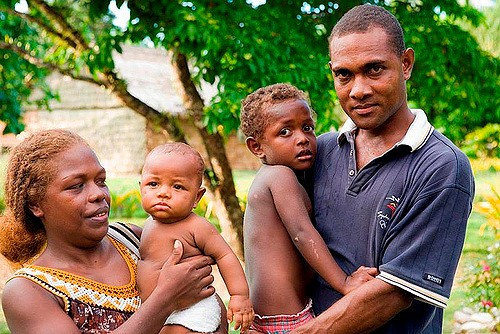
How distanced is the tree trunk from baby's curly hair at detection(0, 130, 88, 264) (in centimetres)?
565

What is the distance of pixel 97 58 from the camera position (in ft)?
23.9

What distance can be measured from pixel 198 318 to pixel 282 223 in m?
0.49

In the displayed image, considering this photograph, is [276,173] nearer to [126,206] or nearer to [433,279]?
[433,279]

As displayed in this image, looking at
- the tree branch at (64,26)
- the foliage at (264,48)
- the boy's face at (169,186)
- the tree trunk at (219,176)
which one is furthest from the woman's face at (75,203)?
the tree trunk at (219,176)

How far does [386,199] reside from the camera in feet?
8.18

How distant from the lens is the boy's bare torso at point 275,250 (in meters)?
2.70

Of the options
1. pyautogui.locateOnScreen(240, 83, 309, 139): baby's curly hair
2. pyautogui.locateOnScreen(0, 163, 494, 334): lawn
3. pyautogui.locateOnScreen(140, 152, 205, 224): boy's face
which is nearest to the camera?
pyautogui.locateOnScreen(140, 152, 205, 224): boy's face

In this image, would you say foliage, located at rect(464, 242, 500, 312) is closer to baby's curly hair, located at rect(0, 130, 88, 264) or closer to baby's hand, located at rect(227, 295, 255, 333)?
baby's hand, located at rect(227, 295, 255, 333)

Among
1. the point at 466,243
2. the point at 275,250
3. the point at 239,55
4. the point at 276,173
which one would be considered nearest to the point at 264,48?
the point at 239,55

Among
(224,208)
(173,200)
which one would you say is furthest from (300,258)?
(224,208)

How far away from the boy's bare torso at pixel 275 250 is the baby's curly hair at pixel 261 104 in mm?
204

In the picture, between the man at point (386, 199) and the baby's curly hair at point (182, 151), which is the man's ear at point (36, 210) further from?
the man at point (386, 199)

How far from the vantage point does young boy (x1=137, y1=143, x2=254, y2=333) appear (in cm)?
260

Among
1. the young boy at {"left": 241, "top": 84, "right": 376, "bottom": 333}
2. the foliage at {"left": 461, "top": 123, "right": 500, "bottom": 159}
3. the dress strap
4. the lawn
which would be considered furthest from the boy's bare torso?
the foliage at {"left": 461, "top": 123, "right": 500, "bottom": 159}
